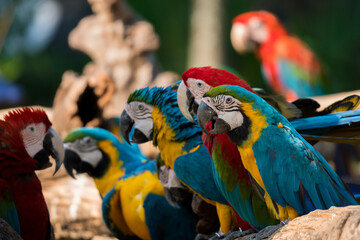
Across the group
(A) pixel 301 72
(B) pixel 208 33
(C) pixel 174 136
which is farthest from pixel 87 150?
(B) pixel 208 33

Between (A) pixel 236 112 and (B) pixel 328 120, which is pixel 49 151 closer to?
(A) pixel 236 112

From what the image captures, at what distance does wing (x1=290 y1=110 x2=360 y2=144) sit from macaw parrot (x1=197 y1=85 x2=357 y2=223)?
0.24 meters

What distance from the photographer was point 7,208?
170 centimetres

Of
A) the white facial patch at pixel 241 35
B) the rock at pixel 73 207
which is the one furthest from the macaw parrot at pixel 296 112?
the white facial patch at pixel 241 35

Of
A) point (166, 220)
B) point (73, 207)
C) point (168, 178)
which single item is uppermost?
point (168, 178)

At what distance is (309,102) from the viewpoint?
177 cm

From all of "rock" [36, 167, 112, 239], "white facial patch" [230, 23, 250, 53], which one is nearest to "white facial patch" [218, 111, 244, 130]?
"rock" [36, 167, 112, 239]

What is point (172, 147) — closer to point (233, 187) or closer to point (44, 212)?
point (233, 187)

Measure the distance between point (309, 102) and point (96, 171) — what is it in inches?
42.1

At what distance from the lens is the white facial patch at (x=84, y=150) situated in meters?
2.27

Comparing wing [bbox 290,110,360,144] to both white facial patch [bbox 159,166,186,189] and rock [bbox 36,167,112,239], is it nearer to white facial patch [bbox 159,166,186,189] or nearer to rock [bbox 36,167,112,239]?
white facial patch [bbox 159,166,186,189]

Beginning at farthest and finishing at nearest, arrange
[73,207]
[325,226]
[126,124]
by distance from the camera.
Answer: [73,207], [126,124], [325,226]

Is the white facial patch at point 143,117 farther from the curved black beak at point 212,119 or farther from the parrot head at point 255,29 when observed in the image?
the parrot head at point 255,29

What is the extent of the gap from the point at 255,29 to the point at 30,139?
10.8 ft
